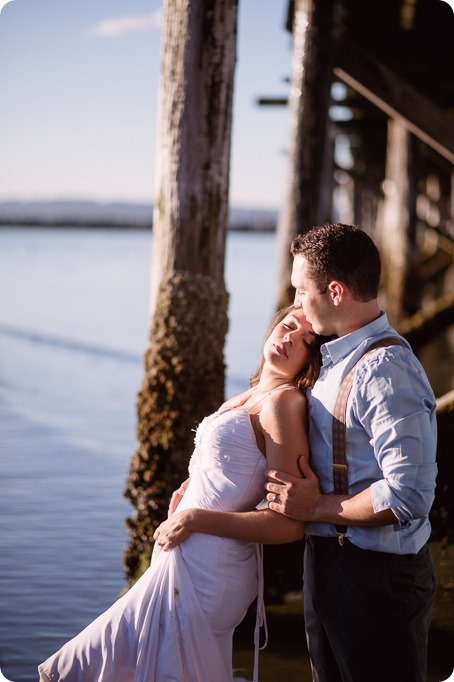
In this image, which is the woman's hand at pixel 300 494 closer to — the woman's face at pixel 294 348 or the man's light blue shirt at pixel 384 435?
the man's light blue shirt at pixel 384 435

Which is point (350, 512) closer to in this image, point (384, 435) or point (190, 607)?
point (384, 435)

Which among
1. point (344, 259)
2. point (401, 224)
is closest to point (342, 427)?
point (344, 259)

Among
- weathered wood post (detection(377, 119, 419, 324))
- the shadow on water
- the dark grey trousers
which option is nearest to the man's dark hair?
the dark grey trousers

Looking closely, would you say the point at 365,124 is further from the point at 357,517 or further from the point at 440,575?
the point at 357,517

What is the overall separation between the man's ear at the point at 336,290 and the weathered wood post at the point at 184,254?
6.33ft

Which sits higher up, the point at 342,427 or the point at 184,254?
the point at 184,254

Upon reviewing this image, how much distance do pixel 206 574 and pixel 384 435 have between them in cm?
73

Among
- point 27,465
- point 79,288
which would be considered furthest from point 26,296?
point 27,465

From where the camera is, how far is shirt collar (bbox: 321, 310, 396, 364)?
8.27ft

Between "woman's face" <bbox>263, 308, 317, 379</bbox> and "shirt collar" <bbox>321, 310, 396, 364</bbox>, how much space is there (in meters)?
0.20

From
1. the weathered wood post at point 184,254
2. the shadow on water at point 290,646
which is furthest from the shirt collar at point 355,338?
the shadow on water at point 290,646

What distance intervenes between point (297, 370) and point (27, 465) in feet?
20.8

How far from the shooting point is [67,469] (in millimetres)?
8523

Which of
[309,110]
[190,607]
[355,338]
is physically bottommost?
[190,607]
